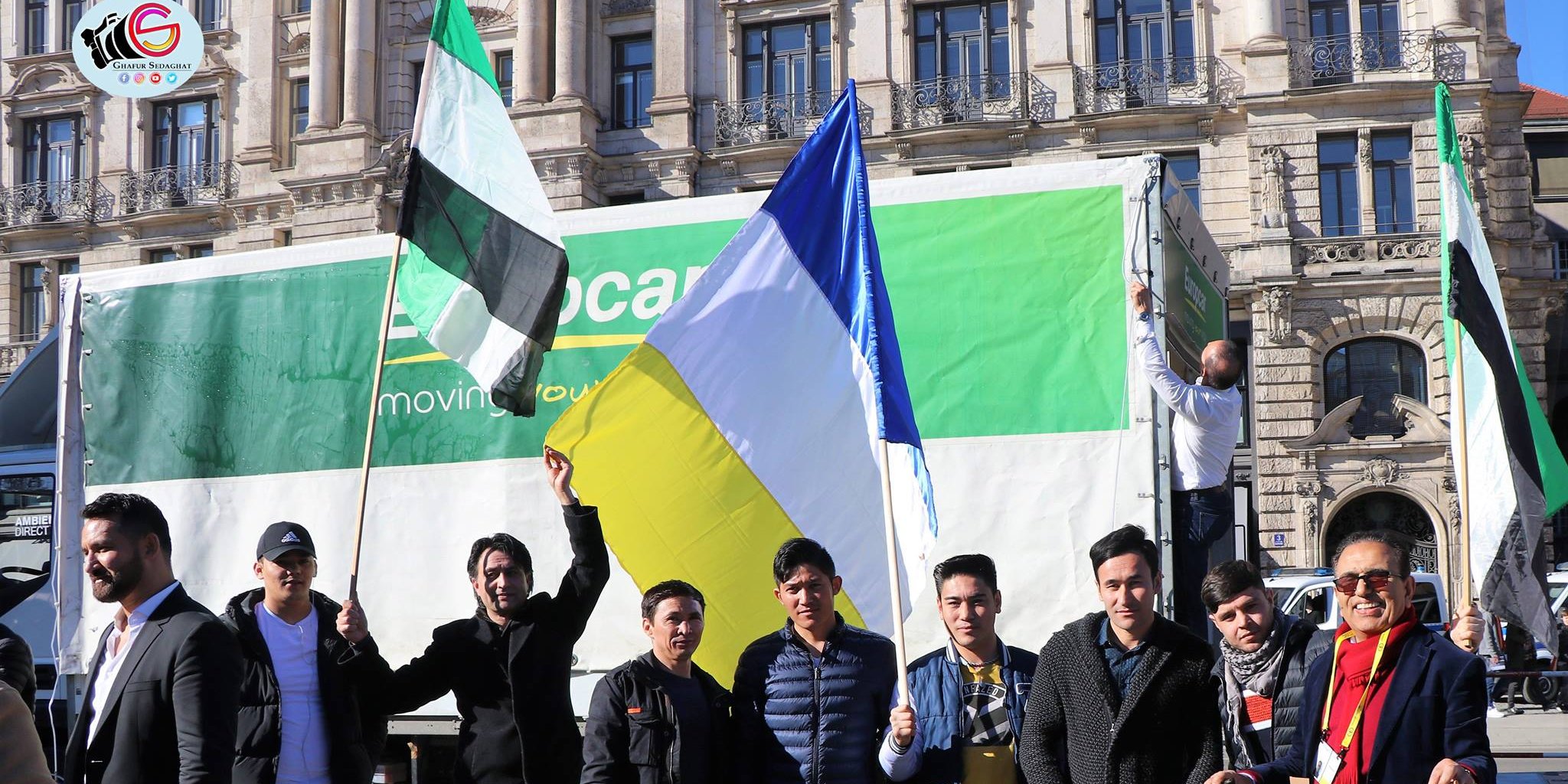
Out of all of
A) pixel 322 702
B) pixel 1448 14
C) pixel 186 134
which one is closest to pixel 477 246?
pixel 322 702

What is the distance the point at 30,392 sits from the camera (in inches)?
436

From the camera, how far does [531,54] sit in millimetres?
33531

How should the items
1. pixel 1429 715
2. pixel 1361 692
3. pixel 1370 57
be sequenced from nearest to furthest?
1. pixel 1429 715
2. pixel 1361 692
3. pixel 1370 57

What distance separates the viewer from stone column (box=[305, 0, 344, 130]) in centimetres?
3506

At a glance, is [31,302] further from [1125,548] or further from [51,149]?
[1125,548]

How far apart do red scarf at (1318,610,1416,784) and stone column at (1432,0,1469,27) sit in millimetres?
28162

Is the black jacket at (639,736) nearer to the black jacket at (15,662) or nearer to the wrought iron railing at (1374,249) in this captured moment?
the black jacket at (15,662)

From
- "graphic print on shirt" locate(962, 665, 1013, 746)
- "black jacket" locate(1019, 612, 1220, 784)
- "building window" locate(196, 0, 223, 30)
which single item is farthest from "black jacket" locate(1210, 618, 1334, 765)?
"building window" locate(196, 0, 223, 30)

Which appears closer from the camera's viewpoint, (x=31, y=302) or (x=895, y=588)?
(x=895, y=588)

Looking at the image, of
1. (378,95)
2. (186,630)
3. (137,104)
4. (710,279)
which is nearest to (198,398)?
(710,279)

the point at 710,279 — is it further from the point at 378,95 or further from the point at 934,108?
the point at 378,95

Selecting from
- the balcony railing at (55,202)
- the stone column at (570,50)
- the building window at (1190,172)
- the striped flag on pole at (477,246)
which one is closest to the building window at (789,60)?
the stone column at (570,50)

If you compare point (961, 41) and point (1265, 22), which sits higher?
point (961, 41)

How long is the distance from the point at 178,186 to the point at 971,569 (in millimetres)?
36732
